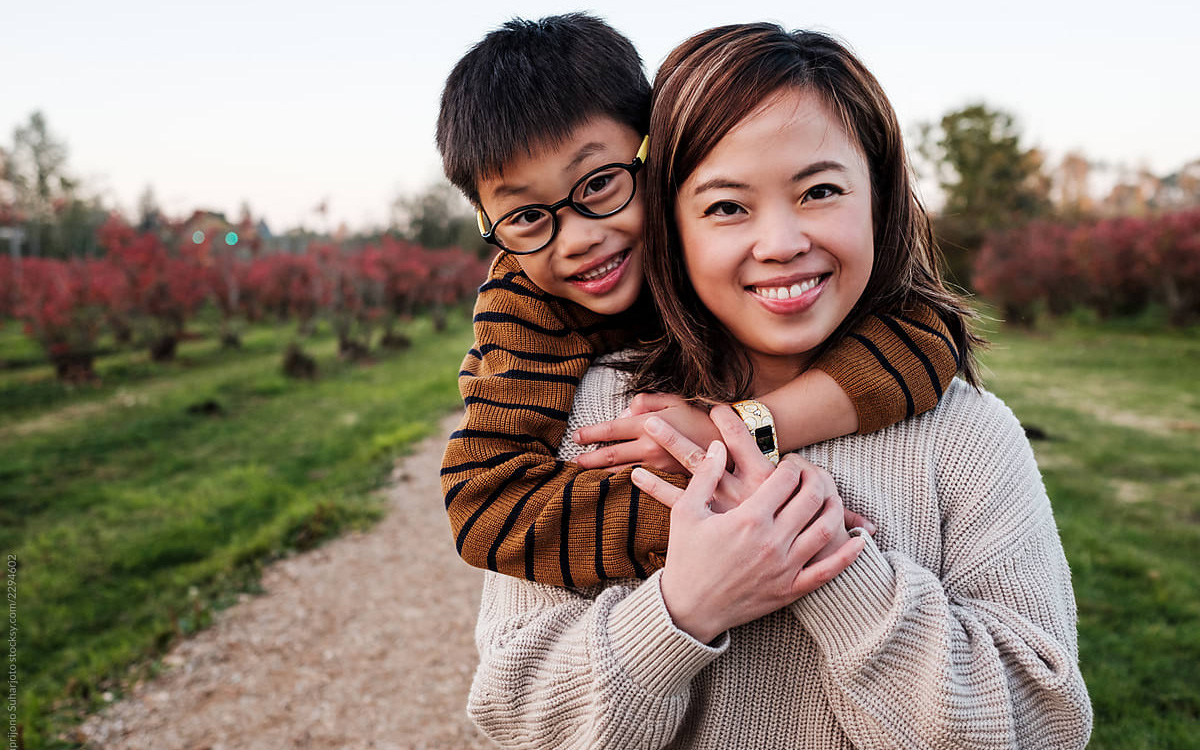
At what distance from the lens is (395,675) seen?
4.30m

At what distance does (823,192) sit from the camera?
1.38 meters

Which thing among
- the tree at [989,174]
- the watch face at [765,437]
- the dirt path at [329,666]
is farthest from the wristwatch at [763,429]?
the tree at [989,174]

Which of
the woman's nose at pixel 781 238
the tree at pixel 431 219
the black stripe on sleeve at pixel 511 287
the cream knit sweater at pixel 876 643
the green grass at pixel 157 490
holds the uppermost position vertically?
the tree at pixel 431 219

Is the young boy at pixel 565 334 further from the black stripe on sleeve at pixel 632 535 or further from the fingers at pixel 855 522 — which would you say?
the fingers at pixel 855 522

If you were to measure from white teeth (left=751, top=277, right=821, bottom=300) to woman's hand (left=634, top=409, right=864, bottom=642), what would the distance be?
30 cm

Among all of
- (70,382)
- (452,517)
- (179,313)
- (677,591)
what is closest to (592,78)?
(452,517)

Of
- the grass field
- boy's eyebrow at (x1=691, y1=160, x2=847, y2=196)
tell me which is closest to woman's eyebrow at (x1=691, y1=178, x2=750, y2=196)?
boy's eyebrow at (x1=691, y1=160, x2=847, y2=196)

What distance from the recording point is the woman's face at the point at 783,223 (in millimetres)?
1347

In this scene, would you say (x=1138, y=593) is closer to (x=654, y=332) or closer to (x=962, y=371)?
(x=962, y=371)

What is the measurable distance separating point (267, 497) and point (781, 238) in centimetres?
645

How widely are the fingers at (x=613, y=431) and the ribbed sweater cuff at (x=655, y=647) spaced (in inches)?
12.1

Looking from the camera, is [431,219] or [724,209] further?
[431,219]

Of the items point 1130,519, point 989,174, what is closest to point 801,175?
point 1130,519

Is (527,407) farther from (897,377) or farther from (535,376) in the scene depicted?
(897,377)
